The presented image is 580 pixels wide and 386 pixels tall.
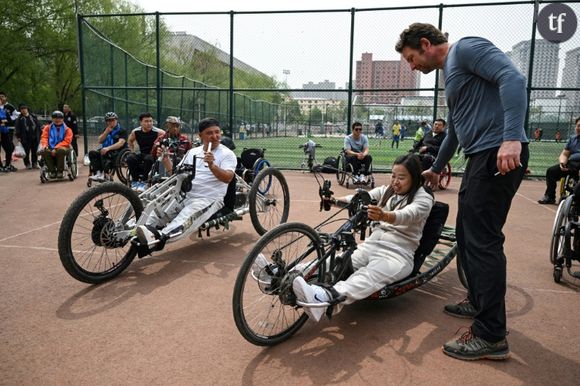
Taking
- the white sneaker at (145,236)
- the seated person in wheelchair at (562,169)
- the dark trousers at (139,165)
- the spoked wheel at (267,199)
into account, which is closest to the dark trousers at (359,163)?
the seated person in wheelchair at (562,169)

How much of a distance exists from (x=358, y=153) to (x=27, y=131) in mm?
8935

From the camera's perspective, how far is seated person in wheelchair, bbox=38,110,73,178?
9641 mm

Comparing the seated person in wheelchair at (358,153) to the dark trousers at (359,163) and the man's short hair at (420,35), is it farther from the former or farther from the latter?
the man's short hair at (420,35)

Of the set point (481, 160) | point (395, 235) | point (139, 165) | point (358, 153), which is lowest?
point (395, 235)

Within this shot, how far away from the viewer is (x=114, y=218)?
4.09m

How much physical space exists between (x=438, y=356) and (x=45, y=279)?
10.8 feet

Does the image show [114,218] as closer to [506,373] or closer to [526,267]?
[506,373]

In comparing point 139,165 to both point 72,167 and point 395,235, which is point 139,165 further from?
point 395,235

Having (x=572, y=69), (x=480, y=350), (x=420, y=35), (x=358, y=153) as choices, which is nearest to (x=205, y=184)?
(x=420, y=35)

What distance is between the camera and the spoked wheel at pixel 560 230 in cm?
382

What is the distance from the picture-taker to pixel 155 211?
4340 mm

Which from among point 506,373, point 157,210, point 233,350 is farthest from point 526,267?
point 157,210

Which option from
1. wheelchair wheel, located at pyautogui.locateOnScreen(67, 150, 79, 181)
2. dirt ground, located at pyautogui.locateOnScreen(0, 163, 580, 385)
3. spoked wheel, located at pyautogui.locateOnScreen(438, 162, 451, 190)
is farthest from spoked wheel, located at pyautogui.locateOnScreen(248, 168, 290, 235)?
wheelchair wheel, located at pyautogui.locateOnScreen(67, 150, 79, 181)

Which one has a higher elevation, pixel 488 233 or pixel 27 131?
pixel 27 131
